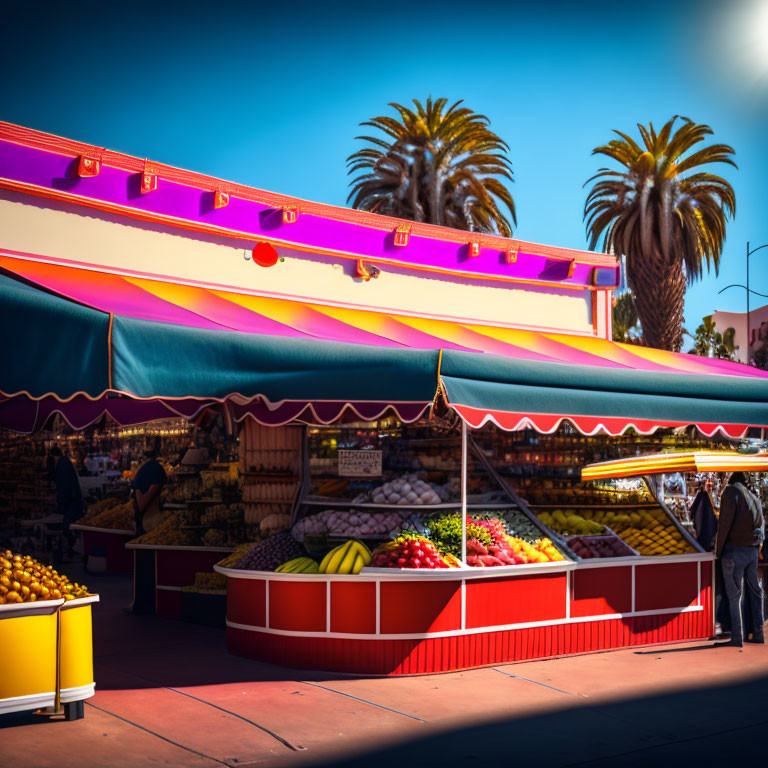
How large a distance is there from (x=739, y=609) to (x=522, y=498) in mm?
2676

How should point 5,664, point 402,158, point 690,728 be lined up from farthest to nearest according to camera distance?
point 402,158, point 690,728, point 5,664

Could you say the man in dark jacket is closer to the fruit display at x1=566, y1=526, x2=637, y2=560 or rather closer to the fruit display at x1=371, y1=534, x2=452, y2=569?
Answer: the fruit display at x1=566, y1=526, x2=637, y2=560

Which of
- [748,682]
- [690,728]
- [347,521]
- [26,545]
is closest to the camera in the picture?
[690,728]

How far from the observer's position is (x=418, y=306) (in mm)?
A: 15836

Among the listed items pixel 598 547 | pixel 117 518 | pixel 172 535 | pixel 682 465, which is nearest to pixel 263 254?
pixel 172 535

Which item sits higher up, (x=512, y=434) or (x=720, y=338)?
(x=720, y=338)

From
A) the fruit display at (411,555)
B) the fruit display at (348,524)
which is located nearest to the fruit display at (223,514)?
the fruit display at (348,524)

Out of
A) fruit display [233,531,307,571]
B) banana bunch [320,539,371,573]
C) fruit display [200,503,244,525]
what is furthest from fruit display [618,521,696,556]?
fruit display [200,503,244,525]

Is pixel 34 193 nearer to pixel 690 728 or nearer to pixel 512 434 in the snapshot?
pixel 512 434

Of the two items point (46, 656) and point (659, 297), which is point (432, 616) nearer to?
point (46, 656)

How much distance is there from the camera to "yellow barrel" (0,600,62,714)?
6996mm

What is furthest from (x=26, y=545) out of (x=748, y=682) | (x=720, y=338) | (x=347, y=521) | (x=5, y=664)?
(x=720, y=338)

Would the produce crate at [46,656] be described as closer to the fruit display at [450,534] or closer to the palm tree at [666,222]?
the fruit display at [450,534]

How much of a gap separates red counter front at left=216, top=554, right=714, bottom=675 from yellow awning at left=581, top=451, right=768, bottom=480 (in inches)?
38.7
